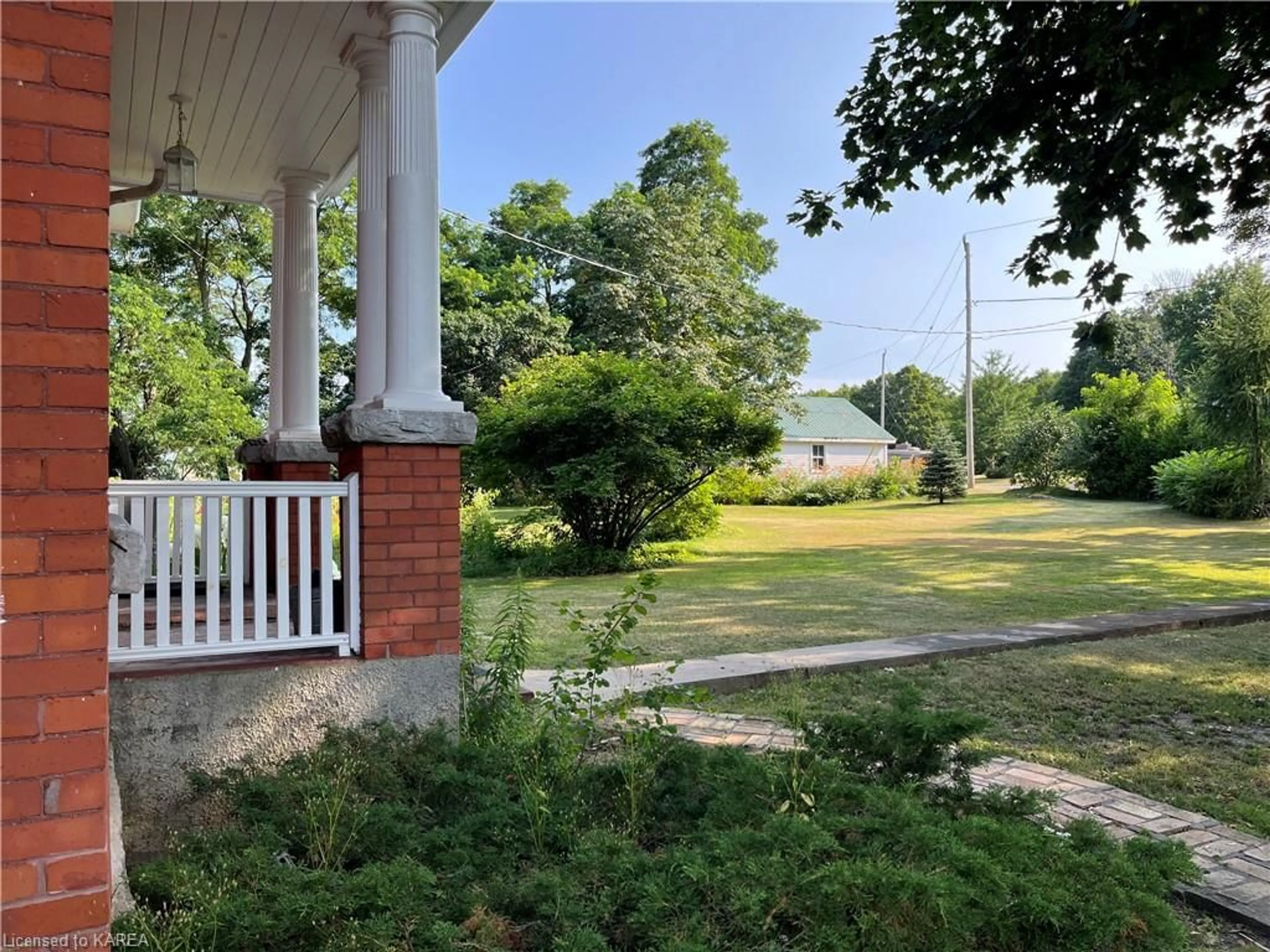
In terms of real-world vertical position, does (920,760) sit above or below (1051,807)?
above

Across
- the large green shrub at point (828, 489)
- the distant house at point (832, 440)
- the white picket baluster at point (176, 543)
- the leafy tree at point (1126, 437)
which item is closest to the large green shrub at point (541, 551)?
the white picket baluster at point (176, 543)

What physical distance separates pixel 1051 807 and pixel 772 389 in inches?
894

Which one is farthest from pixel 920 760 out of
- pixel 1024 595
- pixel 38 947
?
pixel 1024 595

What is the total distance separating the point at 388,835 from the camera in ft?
7.93

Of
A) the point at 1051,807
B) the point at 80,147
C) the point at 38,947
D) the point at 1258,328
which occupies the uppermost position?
the point at 1258,328

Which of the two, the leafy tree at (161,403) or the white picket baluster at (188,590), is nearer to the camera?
the white picket baluster at (188,590)

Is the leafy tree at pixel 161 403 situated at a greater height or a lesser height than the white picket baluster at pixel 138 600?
greater

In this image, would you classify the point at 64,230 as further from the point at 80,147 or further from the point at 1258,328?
the point at 1258,328

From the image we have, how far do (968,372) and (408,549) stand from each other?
107ft

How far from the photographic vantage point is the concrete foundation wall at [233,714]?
287cm

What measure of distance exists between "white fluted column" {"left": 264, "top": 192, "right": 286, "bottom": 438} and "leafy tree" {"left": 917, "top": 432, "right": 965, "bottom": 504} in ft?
82.9

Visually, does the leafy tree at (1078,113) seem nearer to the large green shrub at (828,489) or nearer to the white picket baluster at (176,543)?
the white picket baluster at (176,543)

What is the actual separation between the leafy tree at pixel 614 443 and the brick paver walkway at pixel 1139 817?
701 centimetres

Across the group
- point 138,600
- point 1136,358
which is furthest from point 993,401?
point 138,600
